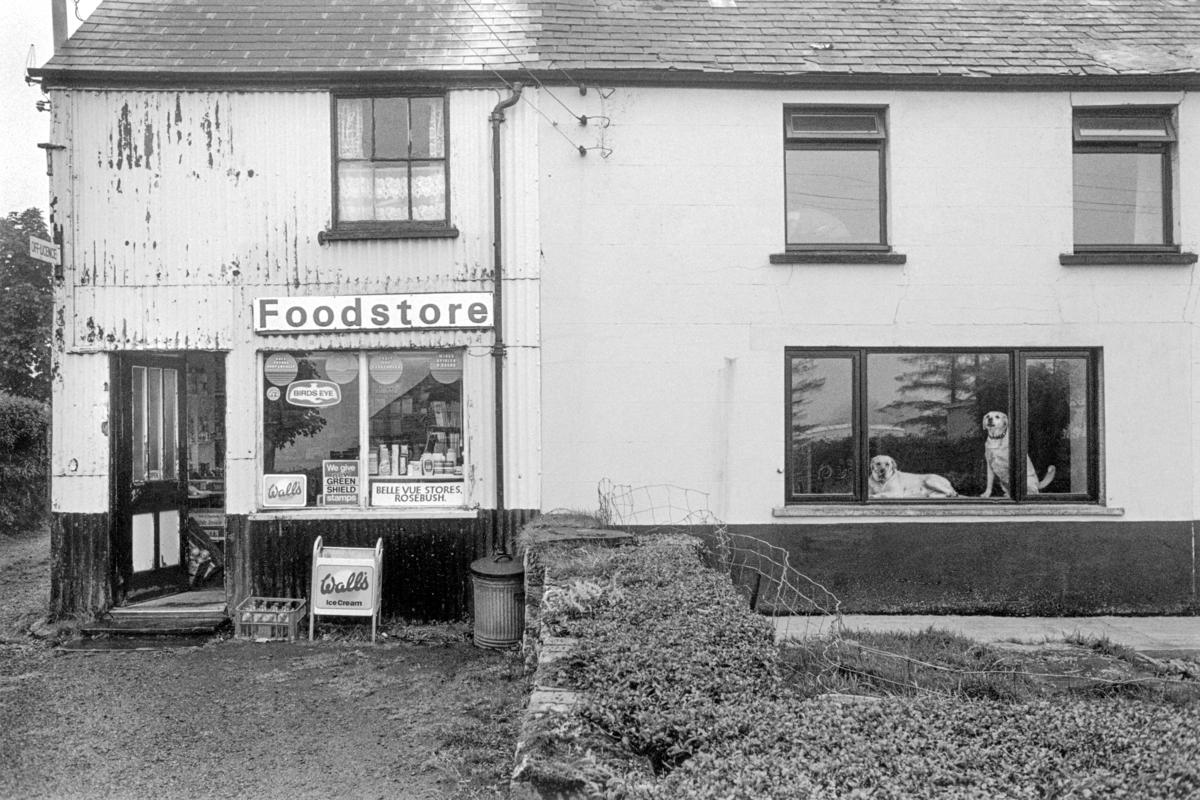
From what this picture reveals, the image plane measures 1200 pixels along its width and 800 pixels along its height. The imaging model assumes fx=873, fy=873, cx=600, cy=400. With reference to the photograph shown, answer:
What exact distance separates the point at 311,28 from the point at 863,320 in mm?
6699

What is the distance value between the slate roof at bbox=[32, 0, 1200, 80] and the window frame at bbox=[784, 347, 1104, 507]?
2.83 metres

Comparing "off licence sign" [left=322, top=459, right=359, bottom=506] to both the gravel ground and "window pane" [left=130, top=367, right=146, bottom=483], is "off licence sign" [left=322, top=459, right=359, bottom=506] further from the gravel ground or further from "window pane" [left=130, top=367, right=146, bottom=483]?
"window pane" [left=130, top=367, right=146, bottom=483]

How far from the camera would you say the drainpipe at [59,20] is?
9.42 m

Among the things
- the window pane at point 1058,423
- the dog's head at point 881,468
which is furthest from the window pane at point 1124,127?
the dog's head at point 881,468

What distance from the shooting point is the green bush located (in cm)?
Answer: 1452

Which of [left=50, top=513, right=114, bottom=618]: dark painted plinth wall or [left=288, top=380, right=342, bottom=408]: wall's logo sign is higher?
[left=288, top=380, right=342, bottom=408]: wall's logo sign

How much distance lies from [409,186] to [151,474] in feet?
14.0

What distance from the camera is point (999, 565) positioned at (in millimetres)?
8930

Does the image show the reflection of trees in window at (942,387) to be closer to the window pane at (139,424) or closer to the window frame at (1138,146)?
the window frame at (1138,146)

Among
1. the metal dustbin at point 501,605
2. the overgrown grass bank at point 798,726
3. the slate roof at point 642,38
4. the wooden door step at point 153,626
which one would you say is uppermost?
the slate roof at point 642,38

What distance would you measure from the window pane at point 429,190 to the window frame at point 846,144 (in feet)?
11.8

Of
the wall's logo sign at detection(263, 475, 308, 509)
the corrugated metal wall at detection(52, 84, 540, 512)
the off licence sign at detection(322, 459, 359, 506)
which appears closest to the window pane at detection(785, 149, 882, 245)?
the corrugated metal wall at detection(52, 84, 540, 512)

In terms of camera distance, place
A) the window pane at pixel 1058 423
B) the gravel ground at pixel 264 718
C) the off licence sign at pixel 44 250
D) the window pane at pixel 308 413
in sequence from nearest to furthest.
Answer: the gravel ground at pixel 264 718 < the off licence sign at pixel 44 250 < the window pane at pixel 308 413 < the window pane at pixel 1058 423

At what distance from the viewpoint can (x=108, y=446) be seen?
29.2 feet
